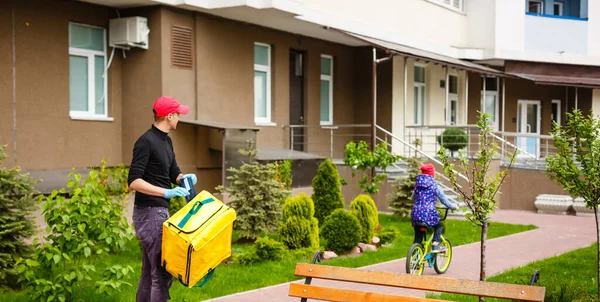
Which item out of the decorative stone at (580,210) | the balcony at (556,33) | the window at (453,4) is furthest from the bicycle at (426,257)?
the balcony at (556,33)

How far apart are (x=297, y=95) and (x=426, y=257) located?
35.0 feet

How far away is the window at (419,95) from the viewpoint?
23750 millimetres

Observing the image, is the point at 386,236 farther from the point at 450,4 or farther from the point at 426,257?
the point at 450,4

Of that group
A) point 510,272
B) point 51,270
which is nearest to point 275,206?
point 510,272

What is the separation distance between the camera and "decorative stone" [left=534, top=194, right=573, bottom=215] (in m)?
18.9

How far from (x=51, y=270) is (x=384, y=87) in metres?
15.9

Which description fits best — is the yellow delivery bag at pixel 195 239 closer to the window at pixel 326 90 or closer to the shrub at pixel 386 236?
the shrub at pixel 386 236

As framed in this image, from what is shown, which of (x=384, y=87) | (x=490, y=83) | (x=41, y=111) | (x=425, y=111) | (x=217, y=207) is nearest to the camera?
(x=217, y=207)

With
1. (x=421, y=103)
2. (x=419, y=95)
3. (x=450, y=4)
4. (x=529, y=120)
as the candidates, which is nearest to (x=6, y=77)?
(x=419, y=95)

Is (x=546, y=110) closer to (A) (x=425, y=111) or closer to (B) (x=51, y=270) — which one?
(A) (x=425, y=111)

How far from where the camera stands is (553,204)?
62.5ft

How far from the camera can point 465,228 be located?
1493 centimetres

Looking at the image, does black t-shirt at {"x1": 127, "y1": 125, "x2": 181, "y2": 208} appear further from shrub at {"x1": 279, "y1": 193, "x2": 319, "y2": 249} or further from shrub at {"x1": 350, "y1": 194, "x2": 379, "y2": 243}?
shrub at {"x1": 350, "y1": 194, "x2": 379, "y2": 243}

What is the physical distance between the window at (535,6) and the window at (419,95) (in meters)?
8.98
